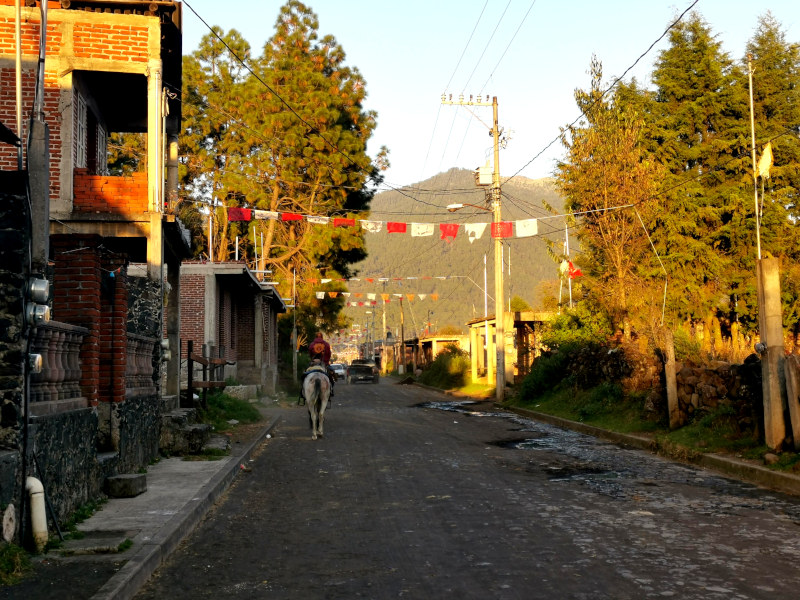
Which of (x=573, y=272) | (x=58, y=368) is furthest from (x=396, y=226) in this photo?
(x=58, y=368)

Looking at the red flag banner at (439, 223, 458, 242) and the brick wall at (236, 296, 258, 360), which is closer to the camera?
the red flag banner at (439, 223, 458, 242)

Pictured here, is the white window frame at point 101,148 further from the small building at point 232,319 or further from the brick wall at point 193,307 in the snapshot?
the brick wall at point 193,307

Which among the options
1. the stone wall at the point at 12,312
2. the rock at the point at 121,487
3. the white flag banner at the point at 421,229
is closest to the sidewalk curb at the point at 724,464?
the rock at the point at 121,487

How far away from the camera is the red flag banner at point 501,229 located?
1137 inches

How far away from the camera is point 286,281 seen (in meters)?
49.1

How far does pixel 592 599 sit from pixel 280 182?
4465cm

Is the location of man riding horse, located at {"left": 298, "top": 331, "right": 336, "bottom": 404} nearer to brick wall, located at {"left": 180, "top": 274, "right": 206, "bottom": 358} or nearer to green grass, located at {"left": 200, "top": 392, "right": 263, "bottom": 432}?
green grass, located at {"left": 200, "top": 392, "right": 263, "bottom": 432}

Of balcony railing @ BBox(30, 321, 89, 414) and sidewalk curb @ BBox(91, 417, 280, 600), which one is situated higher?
balcony railing @ BBox(30, 321, 89, 414)

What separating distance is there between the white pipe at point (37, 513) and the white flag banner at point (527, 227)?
21410 mm

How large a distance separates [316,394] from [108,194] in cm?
633

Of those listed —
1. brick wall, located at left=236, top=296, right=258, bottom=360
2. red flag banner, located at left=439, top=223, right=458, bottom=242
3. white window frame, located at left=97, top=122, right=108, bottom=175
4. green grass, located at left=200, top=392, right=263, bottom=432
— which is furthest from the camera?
brick wall, located at left=236, top=296, right=258, bottom=360

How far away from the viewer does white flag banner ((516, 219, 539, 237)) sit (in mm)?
26812

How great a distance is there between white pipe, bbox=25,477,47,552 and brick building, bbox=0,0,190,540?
0.13 metres

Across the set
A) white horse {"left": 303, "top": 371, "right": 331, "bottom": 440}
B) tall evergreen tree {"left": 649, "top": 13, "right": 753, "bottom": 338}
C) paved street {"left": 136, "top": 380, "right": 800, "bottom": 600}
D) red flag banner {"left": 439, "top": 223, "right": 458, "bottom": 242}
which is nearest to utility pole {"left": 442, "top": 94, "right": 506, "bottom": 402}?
red flag banner {"left": 439, "top": 223, "right": 458, "bottom": 242}
